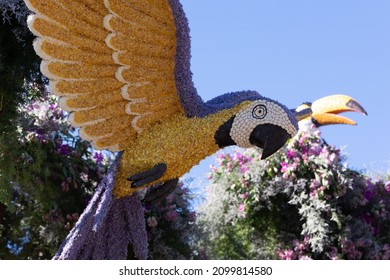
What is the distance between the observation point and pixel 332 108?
16.8 feet

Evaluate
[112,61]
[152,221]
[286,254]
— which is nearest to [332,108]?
[286,254]

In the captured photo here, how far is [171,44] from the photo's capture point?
3.16m

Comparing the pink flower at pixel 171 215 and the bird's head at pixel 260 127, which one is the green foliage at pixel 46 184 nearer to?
the pink flower at pixel 171 215

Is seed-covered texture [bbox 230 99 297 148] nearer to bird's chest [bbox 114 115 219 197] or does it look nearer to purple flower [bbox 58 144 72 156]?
bird's chest [bbox 114 115 219 197]

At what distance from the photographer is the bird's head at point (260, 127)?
3.21m

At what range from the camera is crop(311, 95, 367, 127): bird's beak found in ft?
16.0

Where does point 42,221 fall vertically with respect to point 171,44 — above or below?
below

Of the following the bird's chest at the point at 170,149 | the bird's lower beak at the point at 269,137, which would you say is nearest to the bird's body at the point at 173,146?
the bird's chest at the point at 170,149

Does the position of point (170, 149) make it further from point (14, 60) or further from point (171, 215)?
point (171, 215)

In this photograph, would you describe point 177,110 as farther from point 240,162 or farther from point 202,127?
point 240,162

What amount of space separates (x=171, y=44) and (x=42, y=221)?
2.83 metres

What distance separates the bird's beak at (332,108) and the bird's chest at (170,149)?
1.91 m
